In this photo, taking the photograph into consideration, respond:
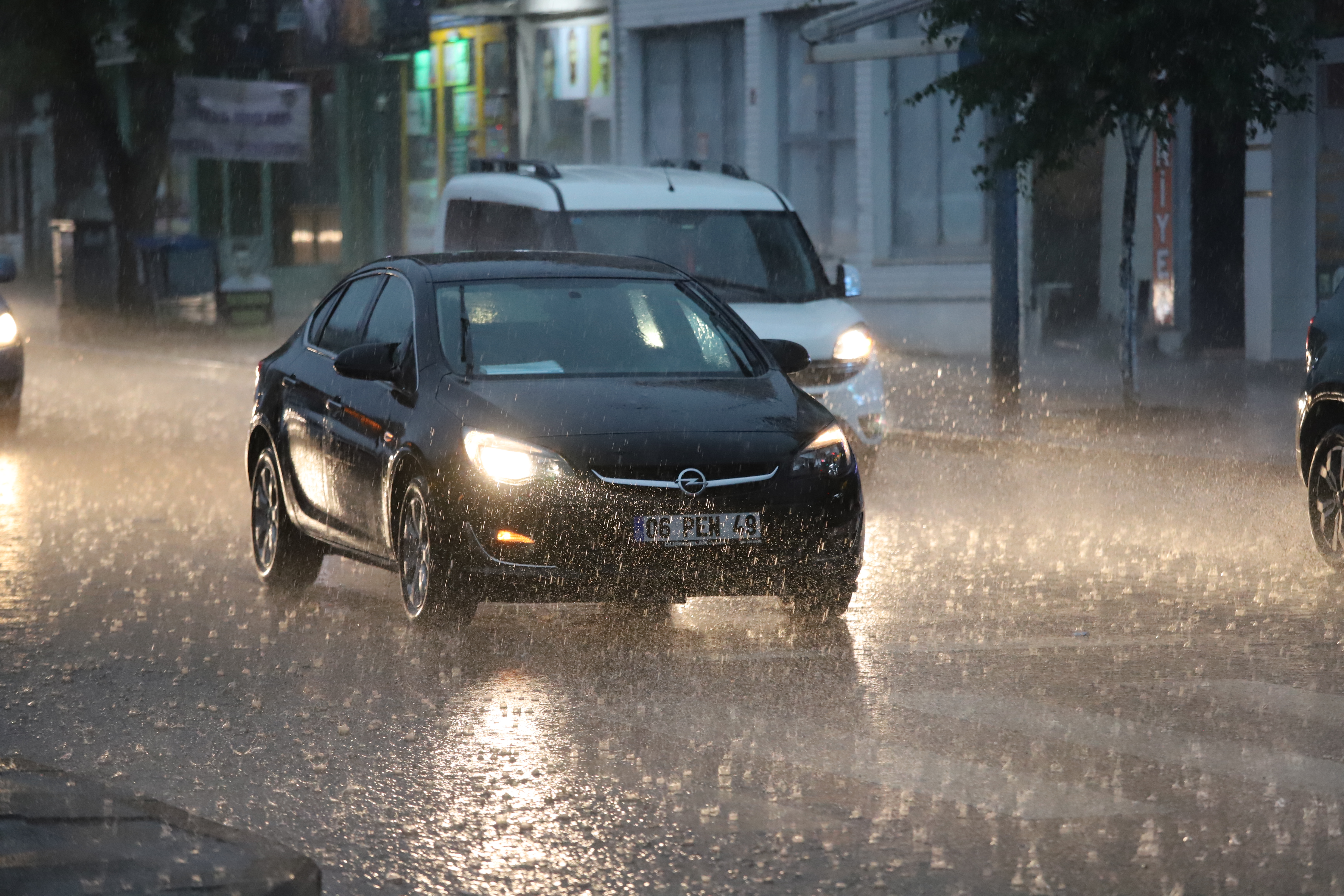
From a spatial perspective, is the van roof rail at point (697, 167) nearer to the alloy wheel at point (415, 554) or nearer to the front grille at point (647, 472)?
the alloy wheel at point (415, 554)

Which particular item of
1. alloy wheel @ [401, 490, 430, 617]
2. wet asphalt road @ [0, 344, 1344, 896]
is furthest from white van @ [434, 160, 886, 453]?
alloy wheel @ [401, 490, 430, 617]

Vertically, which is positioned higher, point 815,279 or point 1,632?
point 815,279

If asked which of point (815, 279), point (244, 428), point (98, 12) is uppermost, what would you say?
point (98, 12)

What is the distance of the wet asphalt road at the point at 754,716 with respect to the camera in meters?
5.75

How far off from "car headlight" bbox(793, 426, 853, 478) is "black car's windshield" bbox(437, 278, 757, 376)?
0.69 meters

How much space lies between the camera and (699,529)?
8633 mm

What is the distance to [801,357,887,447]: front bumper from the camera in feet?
47.6

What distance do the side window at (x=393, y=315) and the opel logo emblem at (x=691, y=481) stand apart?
65.1 inches

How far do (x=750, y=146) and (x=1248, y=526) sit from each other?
1910cm

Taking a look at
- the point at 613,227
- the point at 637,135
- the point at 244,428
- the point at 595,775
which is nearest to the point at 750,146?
the point at 637,135

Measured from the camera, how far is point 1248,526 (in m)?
12.2

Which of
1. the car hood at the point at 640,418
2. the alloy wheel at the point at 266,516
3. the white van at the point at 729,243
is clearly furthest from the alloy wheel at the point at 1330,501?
the alloy wheel at the point at 266,516

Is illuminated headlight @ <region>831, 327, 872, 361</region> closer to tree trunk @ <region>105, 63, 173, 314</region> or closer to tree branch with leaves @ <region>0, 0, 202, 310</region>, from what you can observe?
tree trunk @ <region>105, 63, 173, 314</region>

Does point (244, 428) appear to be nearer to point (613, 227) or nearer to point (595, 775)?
point (613, 227)
